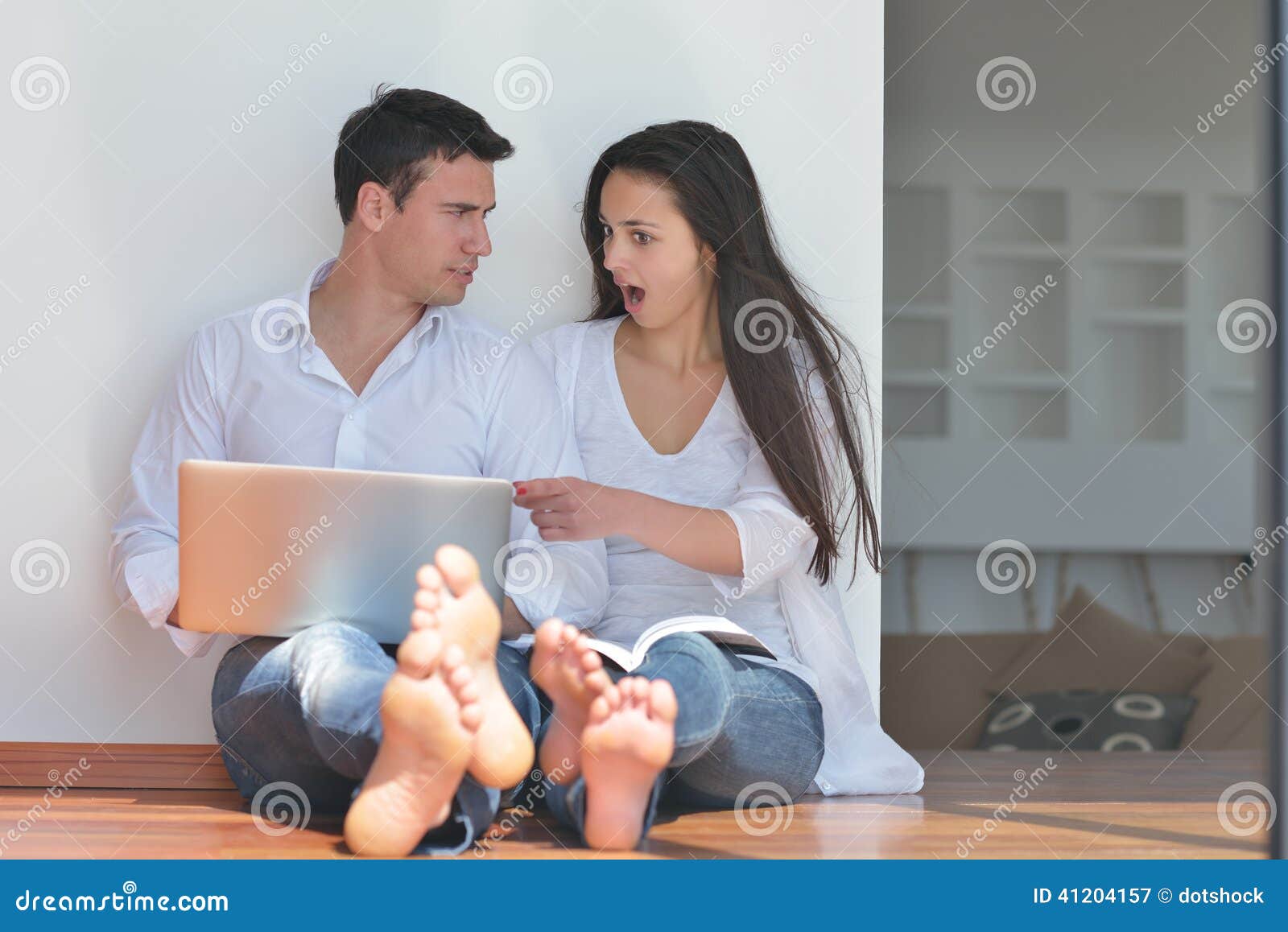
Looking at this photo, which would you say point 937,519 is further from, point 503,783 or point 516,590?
point 503,783

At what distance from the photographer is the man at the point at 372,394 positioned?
1.83m

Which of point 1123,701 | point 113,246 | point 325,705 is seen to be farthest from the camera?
point 1123,701

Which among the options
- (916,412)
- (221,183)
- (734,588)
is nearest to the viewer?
(734,588)

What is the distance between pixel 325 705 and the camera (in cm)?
157

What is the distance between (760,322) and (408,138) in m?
0.62

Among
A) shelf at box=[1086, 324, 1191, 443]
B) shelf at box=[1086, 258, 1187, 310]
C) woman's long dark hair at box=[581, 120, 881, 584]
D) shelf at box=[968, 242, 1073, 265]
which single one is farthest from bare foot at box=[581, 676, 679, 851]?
shelf at box=[1086, 258, 1187, 310]

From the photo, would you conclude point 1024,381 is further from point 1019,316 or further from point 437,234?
point 437,234

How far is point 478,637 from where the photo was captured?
4.67 ft

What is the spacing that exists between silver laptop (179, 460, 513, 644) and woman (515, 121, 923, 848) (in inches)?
5.0

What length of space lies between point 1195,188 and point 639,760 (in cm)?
274

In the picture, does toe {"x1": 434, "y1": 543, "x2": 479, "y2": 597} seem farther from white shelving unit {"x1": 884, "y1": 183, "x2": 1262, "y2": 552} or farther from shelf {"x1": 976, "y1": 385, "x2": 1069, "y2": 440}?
shelf {"x1": 976, "y1": 385, "x2": 1069, "y2": 440}

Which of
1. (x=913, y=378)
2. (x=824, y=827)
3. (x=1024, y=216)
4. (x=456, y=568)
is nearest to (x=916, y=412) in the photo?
(x=913, y=378)

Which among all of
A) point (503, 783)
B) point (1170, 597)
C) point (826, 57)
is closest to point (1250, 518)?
point (1170, 597)

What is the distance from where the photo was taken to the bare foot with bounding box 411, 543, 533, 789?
137 centimetres
